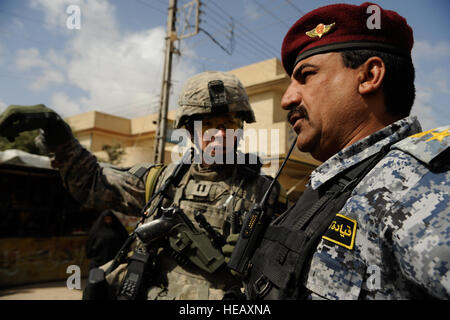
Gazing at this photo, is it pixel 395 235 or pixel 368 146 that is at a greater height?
pixel 368 146

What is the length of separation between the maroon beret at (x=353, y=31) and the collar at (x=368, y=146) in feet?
0.86

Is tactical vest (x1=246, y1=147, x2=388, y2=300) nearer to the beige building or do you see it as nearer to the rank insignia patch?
the rank insignia patch

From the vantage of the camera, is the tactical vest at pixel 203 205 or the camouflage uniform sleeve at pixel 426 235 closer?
the camouflage uniform sleeve at pixel 426 235

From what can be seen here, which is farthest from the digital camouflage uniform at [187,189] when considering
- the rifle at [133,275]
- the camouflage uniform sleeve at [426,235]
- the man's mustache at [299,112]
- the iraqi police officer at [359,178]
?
the camouflage uniform sleeve at [426,235]

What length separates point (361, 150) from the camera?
3.32 ft

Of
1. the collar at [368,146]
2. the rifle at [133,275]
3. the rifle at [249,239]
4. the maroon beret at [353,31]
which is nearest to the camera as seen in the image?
the collar at [368,146]

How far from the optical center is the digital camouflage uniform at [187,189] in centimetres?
193

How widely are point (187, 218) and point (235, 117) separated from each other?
855 mm

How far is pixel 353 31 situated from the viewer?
42.7 inches

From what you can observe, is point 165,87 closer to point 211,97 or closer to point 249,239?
point 211,97

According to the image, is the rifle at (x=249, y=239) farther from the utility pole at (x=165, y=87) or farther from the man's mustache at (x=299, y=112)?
the utility pole at (x=165, y=87)

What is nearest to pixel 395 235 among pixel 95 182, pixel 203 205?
pixel 203 205

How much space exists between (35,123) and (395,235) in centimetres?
221

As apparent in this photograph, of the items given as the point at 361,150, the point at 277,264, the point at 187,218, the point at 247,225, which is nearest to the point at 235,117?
the point at 187,218
